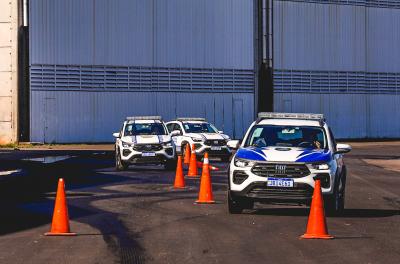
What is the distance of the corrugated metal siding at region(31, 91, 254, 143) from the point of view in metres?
54.2

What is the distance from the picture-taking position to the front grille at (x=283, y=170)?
15.6 meters

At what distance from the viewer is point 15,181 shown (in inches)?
974

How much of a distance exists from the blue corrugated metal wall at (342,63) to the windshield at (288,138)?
143 feet

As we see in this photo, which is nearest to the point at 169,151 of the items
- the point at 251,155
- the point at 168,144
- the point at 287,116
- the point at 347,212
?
the point at 168,144

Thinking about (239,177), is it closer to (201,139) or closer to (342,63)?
(201,139)

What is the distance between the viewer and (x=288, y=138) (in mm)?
17359

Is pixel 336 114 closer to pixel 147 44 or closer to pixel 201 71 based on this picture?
pixel 201 71

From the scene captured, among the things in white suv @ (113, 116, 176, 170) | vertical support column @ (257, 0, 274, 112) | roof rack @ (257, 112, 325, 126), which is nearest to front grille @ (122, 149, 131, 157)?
white suv @ (113, 116, 176, 170)

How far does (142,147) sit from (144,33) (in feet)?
92.8

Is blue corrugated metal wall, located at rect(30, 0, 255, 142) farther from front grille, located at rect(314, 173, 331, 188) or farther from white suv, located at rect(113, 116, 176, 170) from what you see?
front grille, located at rect(314, 173, 331, 188)

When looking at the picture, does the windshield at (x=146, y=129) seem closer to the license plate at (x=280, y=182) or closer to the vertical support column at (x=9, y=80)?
the license plate at (x=280, y=182)

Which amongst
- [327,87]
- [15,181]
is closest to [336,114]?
[327,87]

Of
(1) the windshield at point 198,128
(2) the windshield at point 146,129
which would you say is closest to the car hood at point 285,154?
(2) the windshield at point 146,129

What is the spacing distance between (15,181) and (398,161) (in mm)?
18372
